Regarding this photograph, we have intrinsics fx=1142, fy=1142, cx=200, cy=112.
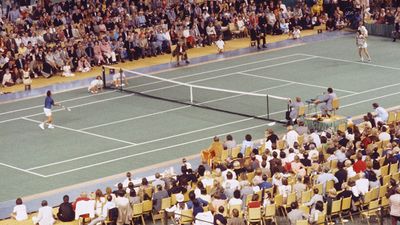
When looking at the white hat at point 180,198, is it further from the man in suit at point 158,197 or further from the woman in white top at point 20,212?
the woman in white top at point 20,212

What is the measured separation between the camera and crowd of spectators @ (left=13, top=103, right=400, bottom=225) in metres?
34.8

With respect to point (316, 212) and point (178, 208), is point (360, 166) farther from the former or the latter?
point (178, 208)

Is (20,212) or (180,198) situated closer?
(180,198)

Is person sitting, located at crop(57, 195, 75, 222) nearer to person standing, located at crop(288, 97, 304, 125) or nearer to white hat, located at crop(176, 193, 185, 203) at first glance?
white hat, located at crop(176, 193, 185, 203)

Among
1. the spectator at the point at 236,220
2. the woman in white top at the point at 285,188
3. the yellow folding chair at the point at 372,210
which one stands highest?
the spectator at the point at 236,220

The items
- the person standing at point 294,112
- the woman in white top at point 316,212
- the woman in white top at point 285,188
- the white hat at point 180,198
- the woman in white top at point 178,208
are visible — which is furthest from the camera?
the person standing at point 294,112

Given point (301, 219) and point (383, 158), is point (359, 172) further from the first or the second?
point (301, 219)

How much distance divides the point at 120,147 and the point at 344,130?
916cm

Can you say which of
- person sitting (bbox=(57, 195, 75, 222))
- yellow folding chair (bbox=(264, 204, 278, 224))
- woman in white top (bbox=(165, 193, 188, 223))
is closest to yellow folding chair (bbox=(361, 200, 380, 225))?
yellow folding chair (bbox=(264, 204, 278, 224))

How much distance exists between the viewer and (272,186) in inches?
1443

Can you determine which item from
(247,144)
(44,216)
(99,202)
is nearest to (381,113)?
(247,144)

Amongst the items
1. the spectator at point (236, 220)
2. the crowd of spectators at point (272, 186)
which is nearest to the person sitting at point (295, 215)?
the crowd of spectators at point (272, 186)

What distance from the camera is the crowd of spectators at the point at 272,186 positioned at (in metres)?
Result: 34.8

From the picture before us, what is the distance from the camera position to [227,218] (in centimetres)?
3416
